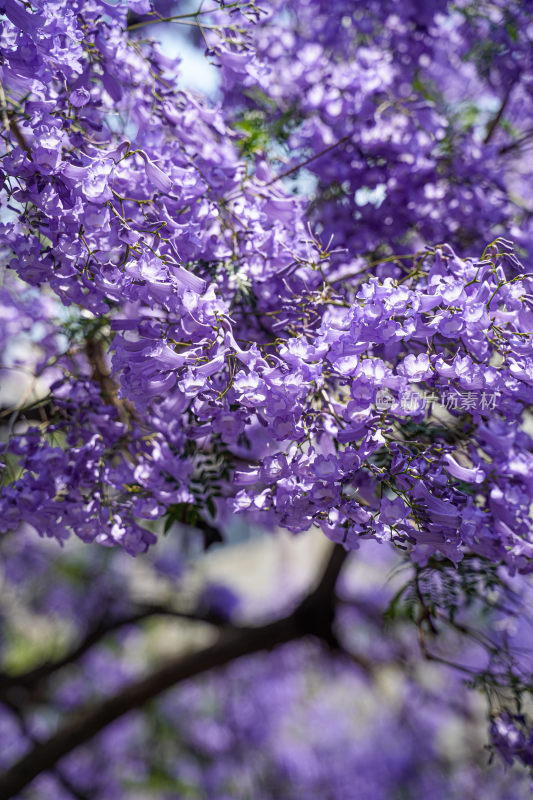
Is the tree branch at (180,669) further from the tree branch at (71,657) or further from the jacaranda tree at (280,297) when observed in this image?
the tree branch at (71,657)

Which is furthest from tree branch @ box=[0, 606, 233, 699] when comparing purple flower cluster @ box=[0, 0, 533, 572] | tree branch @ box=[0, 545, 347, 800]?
purple flower cluster @ box=[0, 0, 533, 572]

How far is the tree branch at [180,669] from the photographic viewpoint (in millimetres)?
2451

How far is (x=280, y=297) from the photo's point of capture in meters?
1.26

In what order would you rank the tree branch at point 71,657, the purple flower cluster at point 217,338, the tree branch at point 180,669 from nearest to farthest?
the purple flower cluster at point 217,338 → the tree branch at point 180,669 → the tree branch at point 71,657

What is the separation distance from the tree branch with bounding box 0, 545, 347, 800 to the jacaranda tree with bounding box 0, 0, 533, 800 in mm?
11

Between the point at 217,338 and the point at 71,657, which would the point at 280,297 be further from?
the point at 71,657

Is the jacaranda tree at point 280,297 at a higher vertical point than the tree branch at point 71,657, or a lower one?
higher

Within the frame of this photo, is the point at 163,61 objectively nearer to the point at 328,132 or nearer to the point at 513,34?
the point at 328,132

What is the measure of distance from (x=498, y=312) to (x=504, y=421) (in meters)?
0.35

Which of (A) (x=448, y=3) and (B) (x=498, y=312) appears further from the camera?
(A) (x=448, y=3)

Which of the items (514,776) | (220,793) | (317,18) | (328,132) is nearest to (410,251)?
(328,132)

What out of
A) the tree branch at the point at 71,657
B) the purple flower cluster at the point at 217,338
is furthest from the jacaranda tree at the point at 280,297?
the tree branch at the point at 71,657

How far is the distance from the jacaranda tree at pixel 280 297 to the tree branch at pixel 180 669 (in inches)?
0.4

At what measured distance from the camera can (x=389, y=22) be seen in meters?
2.20
